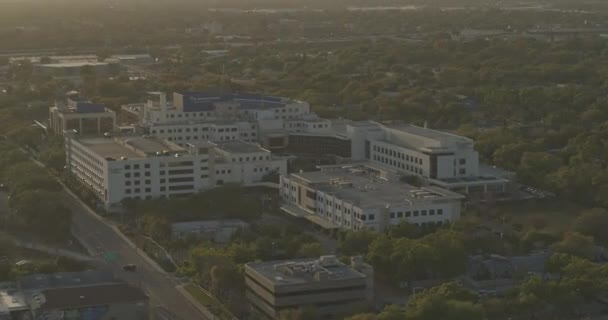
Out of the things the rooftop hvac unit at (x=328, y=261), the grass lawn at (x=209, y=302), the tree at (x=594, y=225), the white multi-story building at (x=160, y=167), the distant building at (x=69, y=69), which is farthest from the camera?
the distant building at (x=69, y=69)

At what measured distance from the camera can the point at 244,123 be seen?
15773 mm

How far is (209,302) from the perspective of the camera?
9492 millimetres

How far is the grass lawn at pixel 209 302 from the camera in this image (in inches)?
362

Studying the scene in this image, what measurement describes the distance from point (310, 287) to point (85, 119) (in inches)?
342

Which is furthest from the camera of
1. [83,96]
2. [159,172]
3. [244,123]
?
[83,96]

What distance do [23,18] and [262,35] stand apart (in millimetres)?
13877

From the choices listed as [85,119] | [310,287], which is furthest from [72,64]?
[310,287]

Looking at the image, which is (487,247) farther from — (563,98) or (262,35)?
(262,35)

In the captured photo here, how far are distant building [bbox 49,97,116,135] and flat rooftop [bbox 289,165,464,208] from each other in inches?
168

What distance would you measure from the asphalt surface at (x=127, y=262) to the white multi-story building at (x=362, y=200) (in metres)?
1.77

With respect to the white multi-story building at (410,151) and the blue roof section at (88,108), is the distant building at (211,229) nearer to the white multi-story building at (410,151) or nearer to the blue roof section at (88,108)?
the white multi-story building at (410,151)

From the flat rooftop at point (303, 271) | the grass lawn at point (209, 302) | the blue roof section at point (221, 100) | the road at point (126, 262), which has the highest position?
the blue roof section at point (221, 100)

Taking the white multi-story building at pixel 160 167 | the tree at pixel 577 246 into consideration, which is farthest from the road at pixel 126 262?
the tree at pixel 577 246

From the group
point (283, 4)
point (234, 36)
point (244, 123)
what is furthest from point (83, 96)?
point (283, 4)
